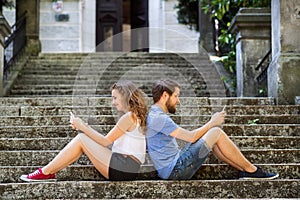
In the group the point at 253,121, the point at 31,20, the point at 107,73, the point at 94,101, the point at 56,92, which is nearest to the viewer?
the point at 253,121

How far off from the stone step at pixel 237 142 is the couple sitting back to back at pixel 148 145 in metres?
0.85

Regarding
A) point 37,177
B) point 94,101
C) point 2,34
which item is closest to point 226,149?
point 37,177

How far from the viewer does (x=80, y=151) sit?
13.3 ft

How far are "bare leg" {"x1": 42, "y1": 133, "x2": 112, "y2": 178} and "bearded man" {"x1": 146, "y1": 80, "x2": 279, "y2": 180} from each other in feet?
1.15

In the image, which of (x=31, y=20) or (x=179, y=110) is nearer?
(x=179, y=110)

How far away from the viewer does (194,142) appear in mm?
4055

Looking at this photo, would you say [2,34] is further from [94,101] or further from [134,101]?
[134,101]

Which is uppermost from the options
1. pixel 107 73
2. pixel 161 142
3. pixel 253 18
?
pixel 253 18

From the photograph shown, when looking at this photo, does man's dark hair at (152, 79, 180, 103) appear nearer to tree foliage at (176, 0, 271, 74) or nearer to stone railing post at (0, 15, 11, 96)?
stone railing post at (0, 15, 11, 96)

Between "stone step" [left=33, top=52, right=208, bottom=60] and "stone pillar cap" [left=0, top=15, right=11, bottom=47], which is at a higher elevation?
"stone pillar cap" [left=0, top=15, right=11, bottom=47]

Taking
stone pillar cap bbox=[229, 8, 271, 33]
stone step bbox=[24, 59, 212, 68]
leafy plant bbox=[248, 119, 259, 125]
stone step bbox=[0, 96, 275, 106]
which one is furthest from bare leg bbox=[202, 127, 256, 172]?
stone step bbox=[24, 59, 212, 68]

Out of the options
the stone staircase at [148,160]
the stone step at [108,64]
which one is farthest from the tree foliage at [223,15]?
the stone staircase at [148,160]

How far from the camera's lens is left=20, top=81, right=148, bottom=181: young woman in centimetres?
399

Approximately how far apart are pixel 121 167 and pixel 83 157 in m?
0.78
